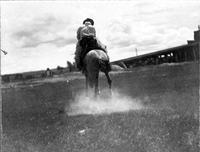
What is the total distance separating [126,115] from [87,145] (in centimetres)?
297

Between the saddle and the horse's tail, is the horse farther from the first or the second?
the saddle

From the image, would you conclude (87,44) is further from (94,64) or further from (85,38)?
(94,64)

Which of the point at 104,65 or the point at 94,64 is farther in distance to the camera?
the point at 104,65

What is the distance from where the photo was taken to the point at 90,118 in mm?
10328

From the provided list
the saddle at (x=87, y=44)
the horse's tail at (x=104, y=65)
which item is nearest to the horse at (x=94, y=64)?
the horse's tail at (x=104, y=65)

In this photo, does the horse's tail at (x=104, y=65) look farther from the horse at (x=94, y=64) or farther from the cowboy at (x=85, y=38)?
the cowboy at (x=85, y=38)

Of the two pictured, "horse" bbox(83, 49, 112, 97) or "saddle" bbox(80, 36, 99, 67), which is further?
"saddle" bbox(80, 36, 99, 67)

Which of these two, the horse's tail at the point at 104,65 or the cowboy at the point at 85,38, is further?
the cowboy at the point at 85,38

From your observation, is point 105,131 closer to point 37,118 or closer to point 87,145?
point 87,145

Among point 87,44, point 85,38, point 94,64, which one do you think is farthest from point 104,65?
point 85,38

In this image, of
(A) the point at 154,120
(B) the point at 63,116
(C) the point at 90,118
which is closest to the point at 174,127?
(A) the point at 154,120

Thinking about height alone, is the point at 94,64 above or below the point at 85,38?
below

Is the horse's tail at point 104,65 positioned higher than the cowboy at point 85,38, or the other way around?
the cowboy at point 85,38

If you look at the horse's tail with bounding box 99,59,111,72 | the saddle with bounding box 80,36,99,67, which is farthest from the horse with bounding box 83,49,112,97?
the saddle with bounding box 80,36,99,67
